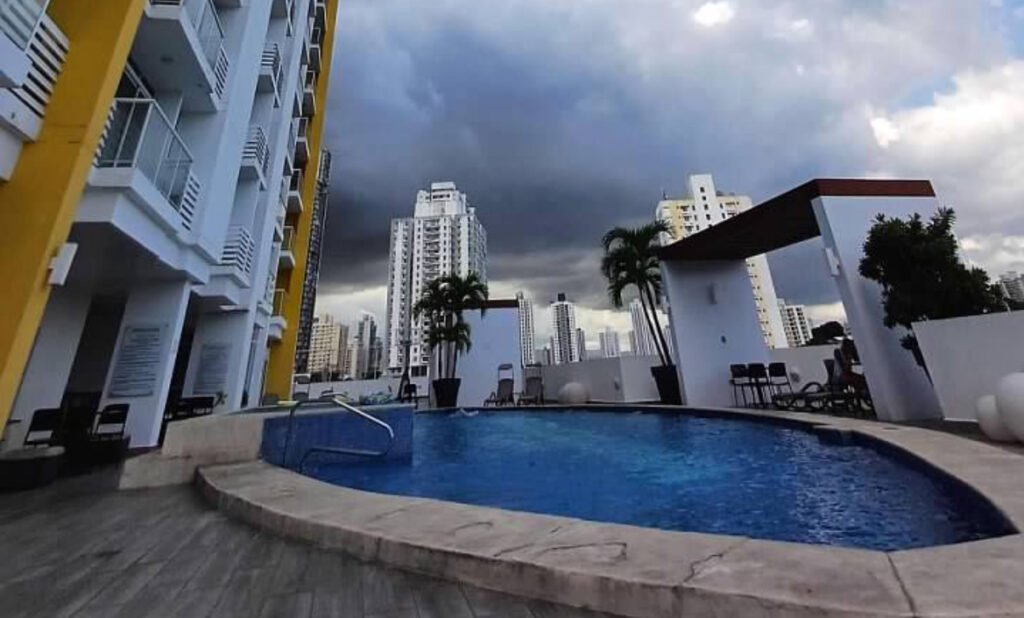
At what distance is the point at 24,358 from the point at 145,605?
15.0 ft

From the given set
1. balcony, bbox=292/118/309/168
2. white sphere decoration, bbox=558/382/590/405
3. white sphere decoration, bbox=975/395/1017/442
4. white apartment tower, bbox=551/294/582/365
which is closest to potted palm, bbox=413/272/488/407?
white sphere decoration, bbox=558/382/590/405

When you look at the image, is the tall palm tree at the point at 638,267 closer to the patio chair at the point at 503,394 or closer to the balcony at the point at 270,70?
the patio chair at the point at 503,394

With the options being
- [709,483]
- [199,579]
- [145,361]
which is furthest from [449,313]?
[199,579]

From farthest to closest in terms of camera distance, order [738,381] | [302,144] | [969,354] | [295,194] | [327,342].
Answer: [327,342] → [302,144] → [295,194] → [738,381] → [969,354]

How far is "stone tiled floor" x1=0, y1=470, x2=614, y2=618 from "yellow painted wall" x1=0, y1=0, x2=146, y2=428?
7.47ft

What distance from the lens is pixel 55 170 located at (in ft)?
15.3

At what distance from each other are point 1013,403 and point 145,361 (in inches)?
453

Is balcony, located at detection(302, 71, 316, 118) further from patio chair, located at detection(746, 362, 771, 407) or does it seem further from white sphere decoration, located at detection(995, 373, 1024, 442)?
white sphere decoration, located at detection(995, 373, 1024, 442)

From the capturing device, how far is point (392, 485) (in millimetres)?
4980

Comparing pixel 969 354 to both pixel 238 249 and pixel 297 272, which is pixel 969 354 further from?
pixel 297 272

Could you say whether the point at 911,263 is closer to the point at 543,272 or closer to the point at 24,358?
the point at 24,358

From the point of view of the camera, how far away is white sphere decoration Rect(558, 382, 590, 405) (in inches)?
595

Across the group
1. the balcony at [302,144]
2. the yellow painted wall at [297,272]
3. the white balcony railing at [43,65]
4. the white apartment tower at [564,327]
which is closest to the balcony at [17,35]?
the white balcony railing at [43,65]

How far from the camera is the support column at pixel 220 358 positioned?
10.2 m
